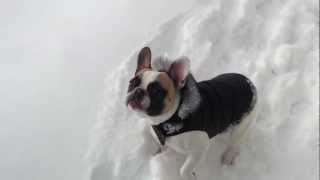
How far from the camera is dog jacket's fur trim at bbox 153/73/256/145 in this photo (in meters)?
1.02

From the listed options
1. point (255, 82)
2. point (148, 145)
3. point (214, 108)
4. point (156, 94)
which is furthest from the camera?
point (255, 82)

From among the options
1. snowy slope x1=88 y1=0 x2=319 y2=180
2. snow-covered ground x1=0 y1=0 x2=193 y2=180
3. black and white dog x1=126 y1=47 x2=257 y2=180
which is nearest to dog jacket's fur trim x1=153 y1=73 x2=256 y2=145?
black and white dog x1=126 y1=47 x2=257 y2=180

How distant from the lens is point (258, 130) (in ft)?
4.11

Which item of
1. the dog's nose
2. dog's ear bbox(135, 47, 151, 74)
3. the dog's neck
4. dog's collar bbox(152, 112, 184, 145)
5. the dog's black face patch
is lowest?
dog's collar bbox(152, 112, 184, 145)

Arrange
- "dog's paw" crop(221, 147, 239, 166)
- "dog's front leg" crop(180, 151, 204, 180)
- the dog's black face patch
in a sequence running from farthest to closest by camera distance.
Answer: "dog's paw" crop(221, 147, 239, 166)
"dog's front leg" crop(180, 151, 204, 180)
the dog's black face patch

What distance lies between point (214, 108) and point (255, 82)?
29cm

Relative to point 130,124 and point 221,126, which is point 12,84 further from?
point 221,126

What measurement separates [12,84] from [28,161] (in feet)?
0.77

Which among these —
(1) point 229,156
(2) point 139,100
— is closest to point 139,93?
(2) point 139,100

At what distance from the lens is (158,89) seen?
3.17 feet

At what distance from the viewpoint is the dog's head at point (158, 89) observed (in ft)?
3.17

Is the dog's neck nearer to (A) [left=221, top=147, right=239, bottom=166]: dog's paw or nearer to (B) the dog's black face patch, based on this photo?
(B) the dog's black face patch

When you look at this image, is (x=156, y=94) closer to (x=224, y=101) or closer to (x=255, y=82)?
(x=224, y=101)

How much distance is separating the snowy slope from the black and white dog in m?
0.06
